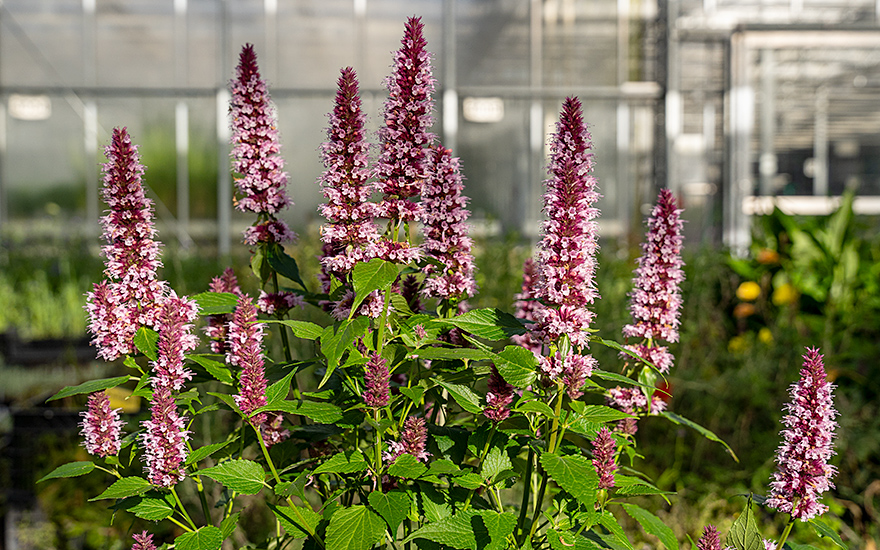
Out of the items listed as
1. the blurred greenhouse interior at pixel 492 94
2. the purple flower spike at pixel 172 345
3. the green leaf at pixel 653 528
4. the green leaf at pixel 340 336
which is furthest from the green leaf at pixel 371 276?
the blurred greenhouse interior at pixel 492 94

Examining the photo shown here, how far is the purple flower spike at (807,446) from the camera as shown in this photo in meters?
1.00

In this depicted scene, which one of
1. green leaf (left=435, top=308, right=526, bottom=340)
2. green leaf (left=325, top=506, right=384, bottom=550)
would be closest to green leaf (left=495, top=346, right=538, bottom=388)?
green leaf (left=435, top=308, right=526, bottom=340)

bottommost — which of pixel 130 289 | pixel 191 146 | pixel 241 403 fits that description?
pixel 241 403

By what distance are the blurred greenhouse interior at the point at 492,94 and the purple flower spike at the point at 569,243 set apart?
7.28 m

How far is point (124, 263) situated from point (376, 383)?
0.45 metres

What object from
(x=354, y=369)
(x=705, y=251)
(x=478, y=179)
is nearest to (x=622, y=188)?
(x=478, y=179)

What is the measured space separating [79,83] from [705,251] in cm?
780

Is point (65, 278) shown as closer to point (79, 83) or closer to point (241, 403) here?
point (79, 83)

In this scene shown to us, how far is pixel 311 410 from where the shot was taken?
3.16ft

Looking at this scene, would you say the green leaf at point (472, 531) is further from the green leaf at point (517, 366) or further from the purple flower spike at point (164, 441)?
the purple flower spike at point (164, 441)

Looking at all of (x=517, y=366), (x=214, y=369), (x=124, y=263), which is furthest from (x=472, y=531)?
(x=124, y=263)

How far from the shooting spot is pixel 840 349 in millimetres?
3332

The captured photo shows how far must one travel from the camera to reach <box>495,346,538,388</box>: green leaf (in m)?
0.91

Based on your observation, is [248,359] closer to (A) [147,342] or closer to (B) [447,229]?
(A) [147,342]
